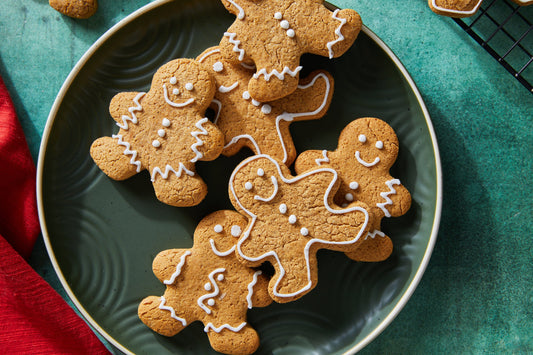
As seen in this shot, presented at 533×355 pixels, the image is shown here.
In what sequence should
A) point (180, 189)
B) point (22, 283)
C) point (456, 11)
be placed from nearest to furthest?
1. point (456, 11)
2. point (180, 189)
3. point (22, 283)

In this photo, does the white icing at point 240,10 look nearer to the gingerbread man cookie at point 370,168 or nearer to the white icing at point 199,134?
the white icing at point 199,134

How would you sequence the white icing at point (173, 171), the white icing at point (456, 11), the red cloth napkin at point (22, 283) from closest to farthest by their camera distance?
1. the white icing at point (456, 11)
2. the white icing at point (173, 171)
3. the red cloth napkin at point (22, 283)

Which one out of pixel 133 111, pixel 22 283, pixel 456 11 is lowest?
pixel 22 283

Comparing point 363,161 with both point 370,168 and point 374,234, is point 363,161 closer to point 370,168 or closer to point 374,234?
point 370,168

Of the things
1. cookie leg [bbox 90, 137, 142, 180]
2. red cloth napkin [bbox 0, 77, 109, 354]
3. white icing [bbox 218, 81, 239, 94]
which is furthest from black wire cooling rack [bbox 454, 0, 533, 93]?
red cloth napkin [bbox 0, 77, 109, 354]

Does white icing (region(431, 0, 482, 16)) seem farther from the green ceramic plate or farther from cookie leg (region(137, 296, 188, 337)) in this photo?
cookie leg (region(137, 296, 188, 337))

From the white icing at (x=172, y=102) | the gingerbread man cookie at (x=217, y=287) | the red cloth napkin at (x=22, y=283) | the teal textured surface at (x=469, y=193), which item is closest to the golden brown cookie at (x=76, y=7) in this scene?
the teal textured surface at (x=469, y=193)

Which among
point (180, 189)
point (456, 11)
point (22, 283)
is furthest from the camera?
point (22, 283)

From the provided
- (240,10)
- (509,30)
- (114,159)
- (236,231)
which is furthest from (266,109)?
(509,30)
